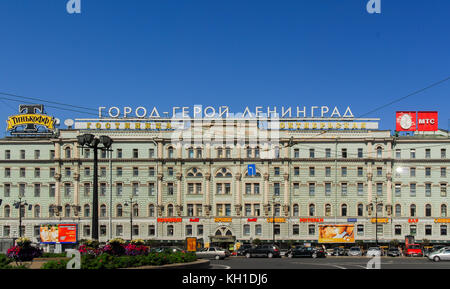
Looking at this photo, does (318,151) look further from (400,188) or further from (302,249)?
(302,249)

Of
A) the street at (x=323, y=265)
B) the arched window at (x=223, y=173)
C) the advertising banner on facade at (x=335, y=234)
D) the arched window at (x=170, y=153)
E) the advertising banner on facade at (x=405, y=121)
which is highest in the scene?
the advertising banner on facade at (x=405, y=121)

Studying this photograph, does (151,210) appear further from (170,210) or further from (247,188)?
(247,188)

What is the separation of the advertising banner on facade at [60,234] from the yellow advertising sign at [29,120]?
84.5 ft

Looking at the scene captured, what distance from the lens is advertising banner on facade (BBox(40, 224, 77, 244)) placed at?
226ft

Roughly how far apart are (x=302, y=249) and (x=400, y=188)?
33.5 metres

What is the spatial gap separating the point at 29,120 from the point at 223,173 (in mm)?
31952

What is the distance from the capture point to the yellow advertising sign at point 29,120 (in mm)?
92875

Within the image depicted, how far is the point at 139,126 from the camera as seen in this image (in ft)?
300

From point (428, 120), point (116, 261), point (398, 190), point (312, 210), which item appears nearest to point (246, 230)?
point (312, 210)

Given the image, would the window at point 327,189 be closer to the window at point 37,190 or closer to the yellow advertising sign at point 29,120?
the yellow advertising sign at point 29,120

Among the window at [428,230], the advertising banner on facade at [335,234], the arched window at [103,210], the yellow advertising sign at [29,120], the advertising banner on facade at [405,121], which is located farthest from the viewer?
the yellow advertising sign at [29,120]

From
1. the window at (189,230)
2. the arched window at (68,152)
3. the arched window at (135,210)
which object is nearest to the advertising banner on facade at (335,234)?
the window at (189,230)

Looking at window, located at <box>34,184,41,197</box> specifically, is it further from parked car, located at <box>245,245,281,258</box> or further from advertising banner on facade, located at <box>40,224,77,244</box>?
parked car, located at <box>245,245,281,258</box>
